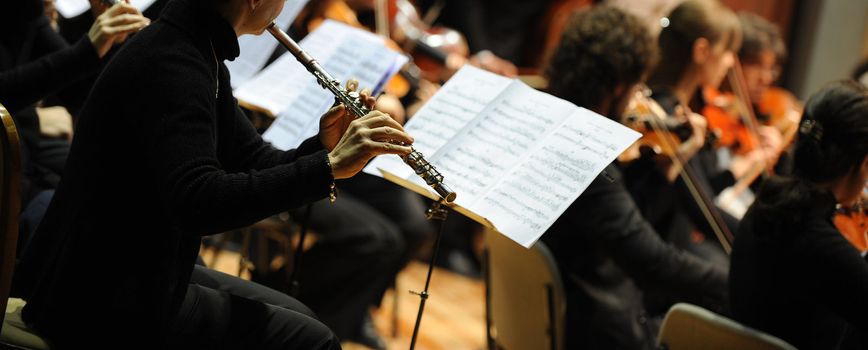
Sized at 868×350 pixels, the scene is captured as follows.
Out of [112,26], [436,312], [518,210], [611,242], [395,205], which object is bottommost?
[436,312]

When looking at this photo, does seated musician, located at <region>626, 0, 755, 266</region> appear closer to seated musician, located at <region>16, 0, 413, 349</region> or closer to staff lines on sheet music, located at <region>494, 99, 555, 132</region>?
staff lines on sheet music, located at <region>494, 99, 555, 132</region>

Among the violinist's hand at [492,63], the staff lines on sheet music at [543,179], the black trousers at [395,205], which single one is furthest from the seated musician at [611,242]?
the violinist's hand at [492,63]

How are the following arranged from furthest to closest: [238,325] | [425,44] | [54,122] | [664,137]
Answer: [425,44], [664,137], [54,122], [238,325]

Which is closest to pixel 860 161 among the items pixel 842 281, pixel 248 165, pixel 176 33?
pixel 842 281

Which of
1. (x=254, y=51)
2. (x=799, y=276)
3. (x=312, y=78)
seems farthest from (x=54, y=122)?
(x=799, y=276)

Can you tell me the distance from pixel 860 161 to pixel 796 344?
1.23 feet

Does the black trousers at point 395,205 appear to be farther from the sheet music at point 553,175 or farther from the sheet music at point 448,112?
the sheet music at point 553,175

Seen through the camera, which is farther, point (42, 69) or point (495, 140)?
point (42, 69)

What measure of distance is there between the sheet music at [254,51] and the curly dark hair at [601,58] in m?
0.70

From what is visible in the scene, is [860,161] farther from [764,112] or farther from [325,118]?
[764,112]

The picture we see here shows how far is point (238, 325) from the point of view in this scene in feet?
4.87

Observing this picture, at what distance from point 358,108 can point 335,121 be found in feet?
0.27

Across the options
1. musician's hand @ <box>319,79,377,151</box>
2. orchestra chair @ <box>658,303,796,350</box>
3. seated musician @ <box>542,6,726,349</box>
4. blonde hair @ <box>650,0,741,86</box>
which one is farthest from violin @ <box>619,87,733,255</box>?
musician's hand @ <box>319,79,377,151</box>

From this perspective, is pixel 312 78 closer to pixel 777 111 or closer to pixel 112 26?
pixel 112 26
